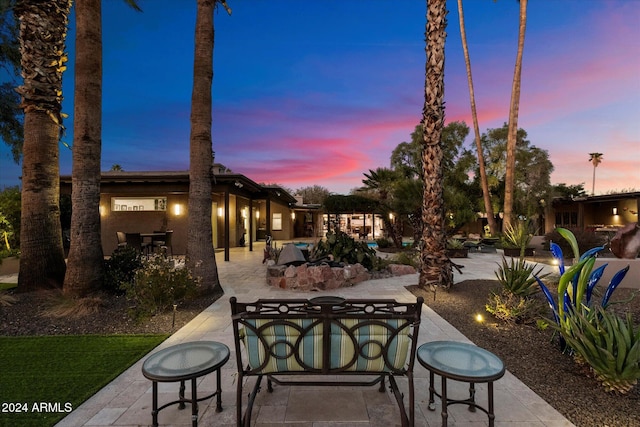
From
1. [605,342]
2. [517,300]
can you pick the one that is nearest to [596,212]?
[517,300]

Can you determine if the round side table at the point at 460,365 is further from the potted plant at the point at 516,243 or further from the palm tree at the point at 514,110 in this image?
the palm tree at the point at 514,110

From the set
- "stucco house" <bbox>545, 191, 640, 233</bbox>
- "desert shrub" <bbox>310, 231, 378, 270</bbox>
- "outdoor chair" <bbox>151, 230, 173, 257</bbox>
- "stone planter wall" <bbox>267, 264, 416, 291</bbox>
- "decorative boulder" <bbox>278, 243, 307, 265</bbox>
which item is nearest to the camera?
"stone planter wall" <bbox>267, 264, 416, 291</bbox>

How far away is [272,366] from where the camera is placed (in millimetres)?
2105

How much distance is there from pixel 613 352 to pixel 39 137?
847cm

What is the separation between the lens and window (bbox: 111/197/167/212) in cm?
1450

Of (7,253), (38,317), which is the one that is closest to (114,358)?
(38,317)

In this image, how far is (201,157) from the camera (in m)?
6.23

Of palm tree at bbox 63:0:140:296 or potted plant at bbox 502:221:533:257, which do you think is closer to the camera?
palm tree at bbox 63:0:140:296

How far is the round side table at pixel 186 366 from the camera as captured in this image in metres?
2.03

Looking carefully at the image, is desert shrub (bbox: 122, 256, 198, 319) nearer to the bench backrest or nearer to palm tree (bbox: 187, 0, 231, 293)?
palm tree (bbox: 187, 0, 231, 293)

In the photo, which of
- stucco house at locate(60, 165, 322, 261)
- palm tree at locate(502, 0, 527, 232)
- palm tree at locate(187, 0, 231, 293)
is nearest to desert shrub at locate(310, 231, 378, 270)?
palm tree at locate(187, 0, 231, 293)

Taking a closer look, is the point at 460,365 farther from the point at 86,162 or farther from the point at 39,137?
the point at 39,137

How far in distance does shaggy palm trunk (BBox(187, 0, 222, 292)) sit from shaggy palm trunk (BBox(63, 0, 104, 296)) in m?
1.57

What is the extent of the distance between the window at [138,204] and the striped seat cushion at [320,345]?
568 inches
